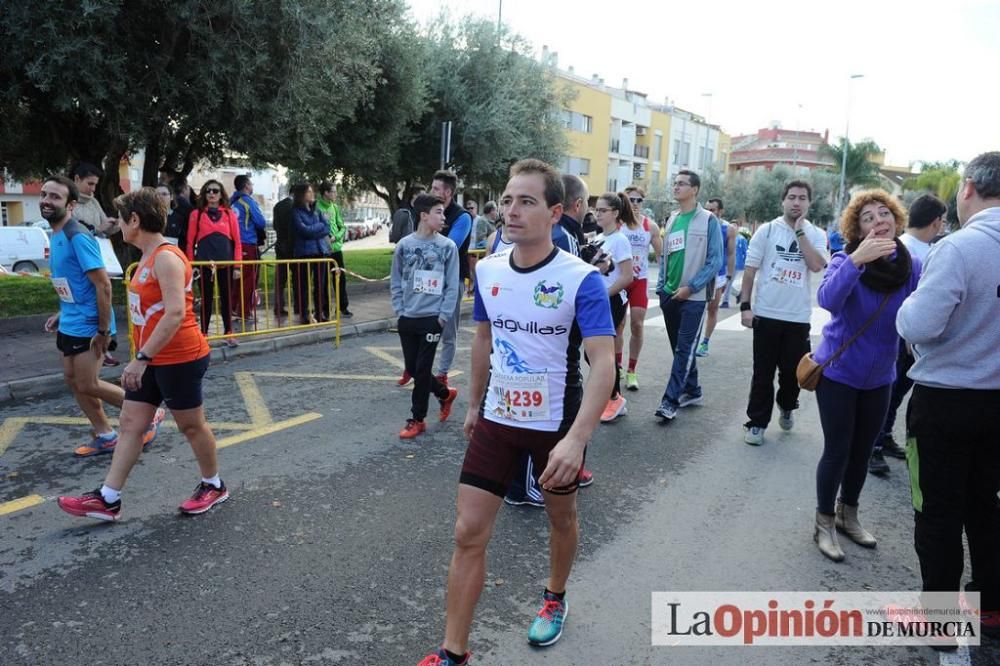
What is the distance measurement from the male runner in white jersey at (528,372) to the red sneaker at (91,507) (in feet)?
7.37

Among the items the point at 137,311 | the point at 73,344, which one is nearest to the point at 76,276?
the point at 73,344

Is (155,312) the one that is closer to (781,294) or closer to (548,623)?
(548,623)

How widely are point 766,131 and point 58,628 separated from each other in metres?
112

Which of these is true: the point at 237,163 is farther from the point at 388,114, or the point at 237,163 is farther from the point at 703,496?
the point at 703,496

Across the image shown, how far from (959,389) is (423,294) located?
3.74 metres

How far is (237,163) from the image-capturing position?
15.0 meters

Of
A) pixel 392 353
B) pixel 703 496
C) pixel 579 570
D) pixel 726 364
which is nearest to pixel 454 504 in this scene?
pixel 579 570

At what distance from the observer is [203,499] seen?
402cm

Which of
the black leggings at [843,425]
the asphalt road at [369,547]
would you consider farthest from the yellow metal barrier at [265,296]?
the black leggings at [843,425]

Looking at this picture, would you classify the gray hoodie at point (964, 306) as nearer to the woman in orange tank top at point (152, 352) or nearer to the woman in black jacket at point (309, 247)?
the woman in orange tank top at point (152, 352)

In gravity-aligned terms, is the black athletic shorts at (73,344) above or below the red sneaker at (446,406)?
above

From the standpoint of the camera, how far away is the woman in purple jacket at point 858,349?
3.58 m

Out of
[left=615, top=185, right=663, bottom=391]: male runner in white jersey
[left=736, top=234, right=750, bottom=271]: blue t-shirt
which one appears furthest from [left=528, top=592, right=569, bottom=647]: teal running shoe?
[left=736, top=234, right=750, bottom=271]: blue t-shirt

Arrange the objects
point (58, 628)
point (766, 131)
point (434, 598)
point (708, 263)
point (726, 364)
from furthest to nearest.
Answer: point (766, 131) < point (726, 364) < point (708, 263) < point (434, 598) < point (58, 628)
